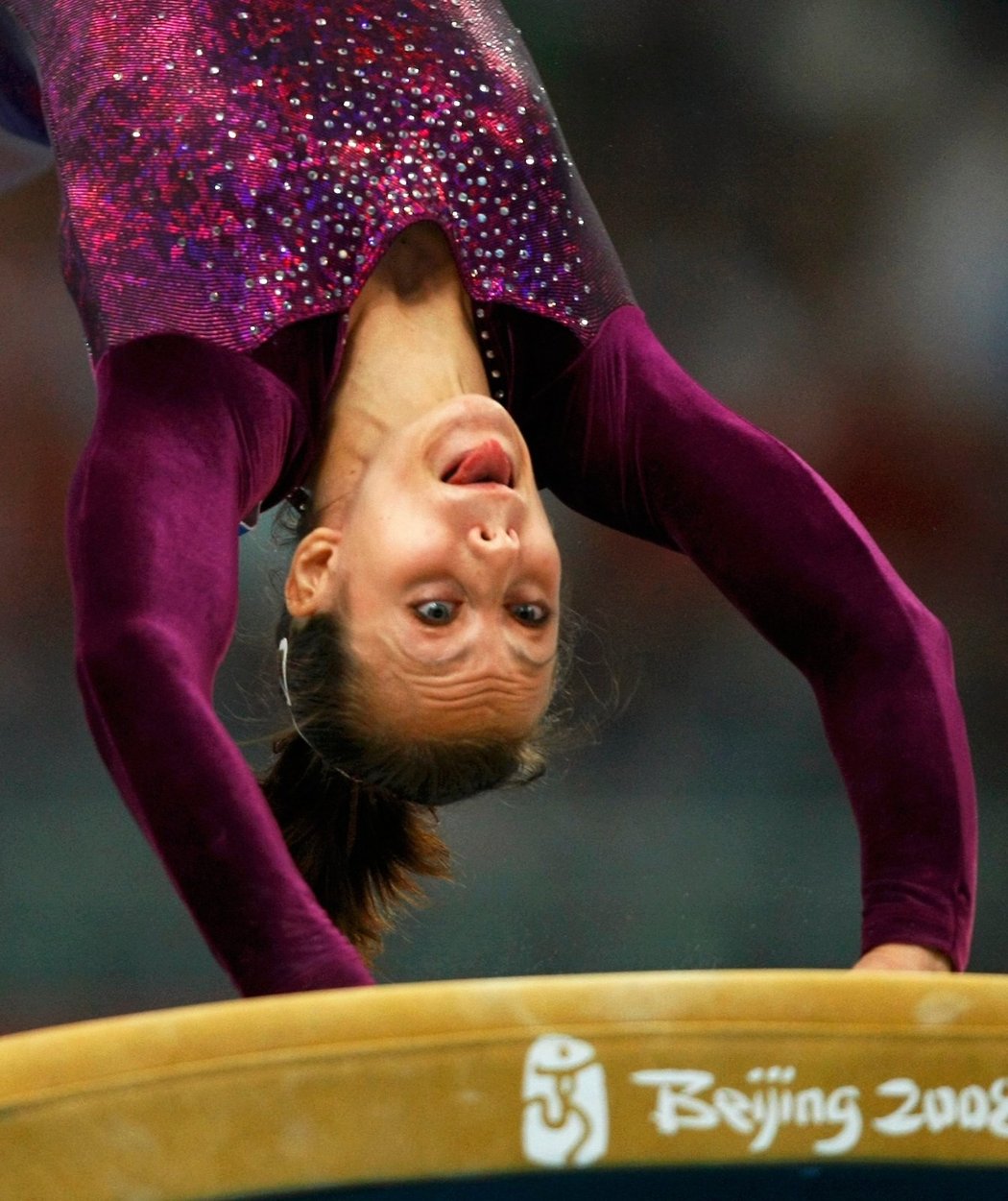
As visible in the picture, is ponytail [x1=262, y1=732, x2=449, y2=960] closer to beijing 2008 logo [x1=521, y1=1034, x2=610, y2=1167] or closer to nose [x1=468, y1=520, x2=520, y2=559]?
nose [x1=468, y1=520, x2=520, y2=559]

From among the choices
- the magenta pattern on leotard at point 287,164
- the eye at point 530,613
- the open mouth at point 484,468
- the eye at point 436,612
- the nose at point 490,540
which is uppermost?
the magenta pattern on leotard at point 287,164

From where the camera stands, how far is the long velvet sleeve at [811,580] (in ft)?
6.07

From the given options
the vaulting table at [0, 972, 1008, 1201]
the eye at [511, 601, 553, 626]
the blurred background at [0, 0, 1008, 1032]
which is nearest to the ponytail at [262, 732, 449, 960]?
the eye at [511, 601, 553, 626]

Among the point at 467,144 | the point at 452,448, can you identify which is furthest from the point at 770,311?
the point at 452,448

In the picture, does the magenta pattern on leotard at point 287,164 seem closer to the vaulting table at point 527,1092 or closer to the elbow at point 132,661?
the elbow at point 132,661

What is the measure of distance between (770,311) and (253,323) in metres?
1.46

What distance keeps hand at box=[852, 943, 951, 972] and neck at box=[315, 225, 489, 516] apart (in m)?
0.68

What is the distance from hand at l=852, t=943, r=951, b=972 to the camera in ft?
5.81

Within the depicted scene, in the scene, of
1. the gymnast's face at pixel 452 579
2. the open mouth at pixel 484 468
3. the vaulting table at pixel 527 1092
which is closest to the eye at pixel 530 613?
the gymnast's face at pixel 452 579

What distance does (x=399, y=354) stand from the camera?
1.95 meters

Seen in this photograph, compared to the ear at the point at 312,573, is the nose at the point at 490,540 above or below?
above

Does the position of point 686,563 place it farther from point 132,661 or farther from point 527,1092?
point 527,1092

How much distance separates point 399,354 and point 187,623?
44cm

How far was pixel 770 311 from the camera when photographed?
3.14m
